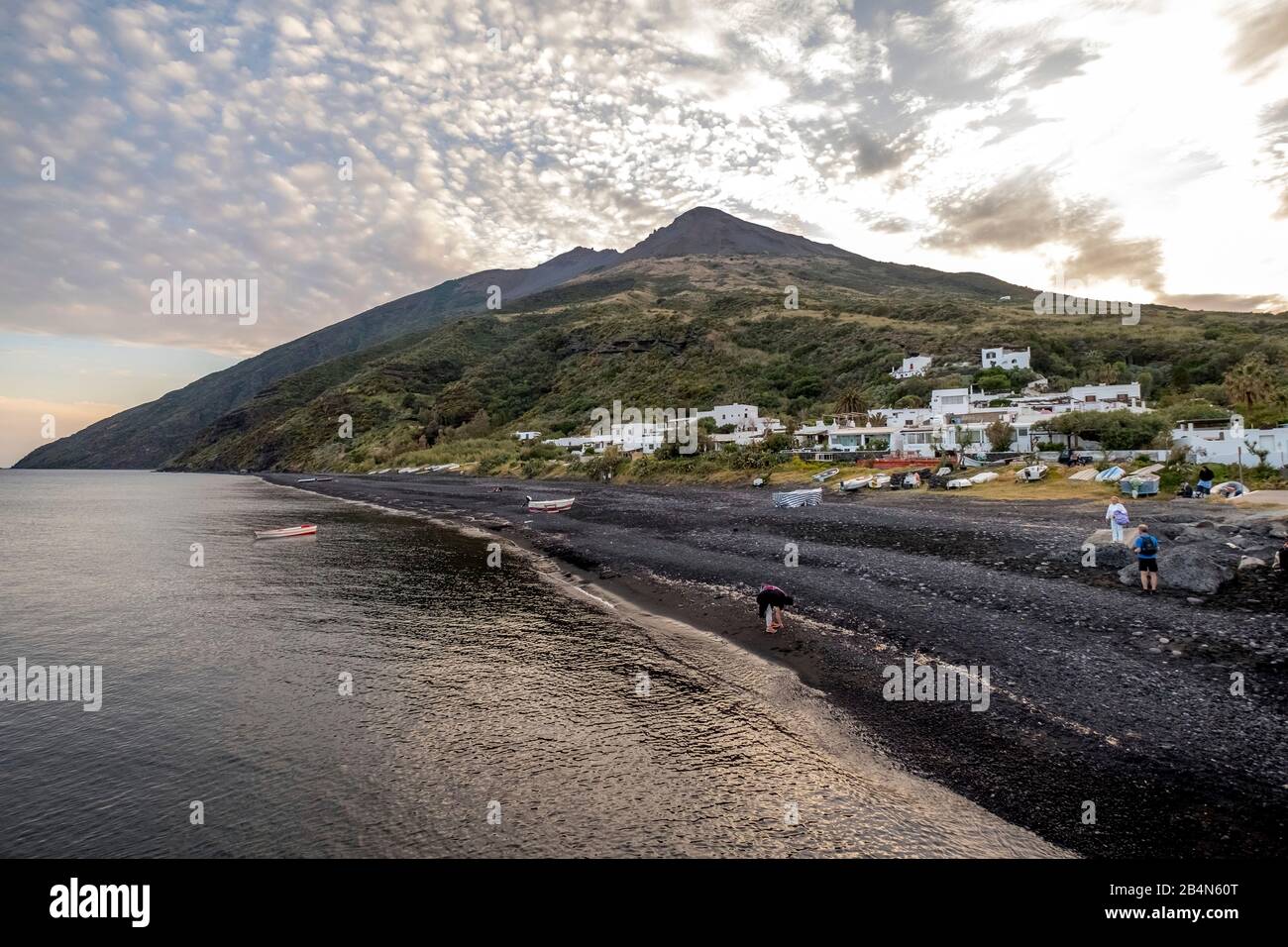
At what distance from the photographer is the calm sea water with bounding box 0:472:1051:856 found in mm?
8852

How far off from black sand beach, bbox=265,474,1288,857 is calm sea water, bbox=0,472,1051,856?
4.18 ft

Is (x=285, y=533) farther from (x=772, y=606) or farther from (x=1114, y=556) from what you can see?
(x=1114, y=556)

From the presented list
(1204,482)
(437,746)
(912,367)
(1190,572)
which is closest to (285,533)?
(437,746)

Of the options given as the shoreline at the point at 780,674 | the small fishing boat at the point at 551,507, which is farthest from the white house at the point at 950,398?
the shoreline at the point at 780,674

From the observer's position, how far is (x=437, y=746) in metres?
11.8

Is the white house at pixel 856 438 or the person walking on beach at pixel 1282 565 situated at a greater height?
the white house at pixel 856 438

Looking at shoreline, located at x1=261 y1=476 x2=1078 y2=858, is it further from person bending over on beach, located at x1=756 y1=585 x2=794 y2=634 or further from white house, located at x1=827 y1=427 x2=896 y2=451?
white house, located at x1=827 y1=427 x2=896 y2=451

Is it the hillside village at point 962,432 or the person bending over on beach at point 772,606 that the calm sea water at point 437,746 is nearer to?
the person bending over on beach at point 772,606

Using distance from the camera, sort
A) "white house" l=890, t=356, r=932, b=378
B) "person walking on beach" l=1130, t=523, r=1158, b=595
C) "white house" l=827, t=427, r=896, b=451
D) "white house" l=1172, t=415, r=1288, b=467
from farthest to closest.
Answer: "white house" l=890, t=356, r=932, b=378 → "white house" l=827, t=427, r=896, b=451 → "white house" l=1172, t=415, r=1288, b=467 → "person walking on beach" l=1130, t=523, r=1158, b=595

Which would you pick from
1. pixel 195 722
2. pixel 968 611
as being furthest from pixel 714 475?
pixel 195 722

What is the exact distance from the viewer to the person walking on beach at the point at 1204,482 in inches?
1251

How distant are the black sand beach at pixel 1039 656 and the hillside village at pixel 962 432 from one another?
1568 cm

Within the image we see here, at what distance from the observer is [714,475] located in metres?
65.6

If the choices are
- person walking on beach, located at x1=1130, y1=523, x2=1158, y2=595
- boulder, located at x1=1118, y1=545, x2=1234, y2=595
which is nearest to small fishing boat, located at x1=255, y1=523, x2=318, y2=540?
boulder, located at x1=1118, y1=545, x2=1234, y2=595
